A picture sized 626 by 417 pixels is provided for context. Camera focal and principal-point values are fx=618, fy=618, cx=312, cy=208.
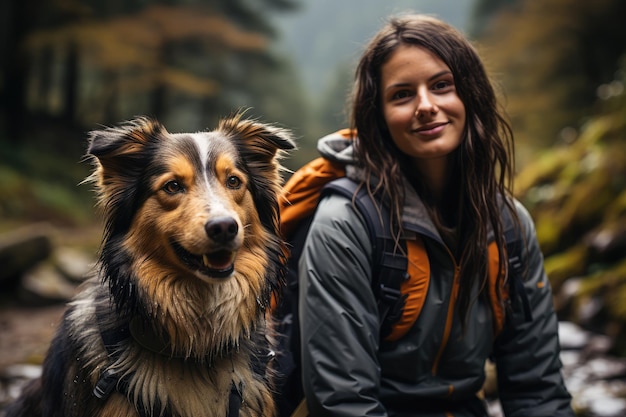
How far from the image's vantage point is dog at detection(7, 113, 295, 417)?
2.28 m

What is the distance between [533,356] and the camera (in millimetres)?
2805

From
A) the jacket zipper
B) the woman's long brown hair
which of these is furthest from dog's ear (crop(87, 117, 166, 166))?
the jacket zipper

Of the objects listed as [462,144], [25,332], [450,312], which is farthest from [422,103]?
[25,332]

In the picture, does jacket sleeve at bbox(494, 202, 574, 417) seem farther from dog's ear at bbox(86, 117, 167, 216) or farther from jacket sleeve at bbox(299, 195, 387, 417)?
dog's ear at bbox(86, 117, 167, 216)

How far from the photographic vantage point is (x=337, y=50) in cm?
1938

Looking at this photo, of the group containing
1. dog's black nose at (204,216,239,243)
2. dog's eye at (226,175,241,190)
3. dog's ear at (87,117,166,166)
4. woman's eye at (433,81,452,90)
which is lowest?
dog's black nose at (204,216,239,243)

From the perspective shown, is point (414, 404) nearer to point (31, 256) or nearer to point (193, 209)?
point (193, 209)

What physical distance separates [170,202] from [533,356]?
175 centimetres

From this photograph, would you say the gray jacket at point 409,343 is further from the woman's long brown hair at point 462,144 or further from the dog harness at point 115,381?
the dog harness at point 115,381

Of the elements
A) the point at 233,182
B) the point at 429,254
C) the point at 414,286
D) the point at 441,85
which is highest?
the point at 441,85

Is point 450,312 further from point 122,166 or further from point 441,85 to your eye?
point 122,166

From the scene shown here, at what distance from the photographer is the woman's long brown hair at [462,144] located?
2.66 metres

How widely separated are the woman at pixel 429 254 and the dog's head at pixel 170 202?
1.19ft

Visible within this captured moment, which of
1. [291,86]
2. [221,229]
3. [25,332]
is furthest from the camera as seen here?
[291,86]
